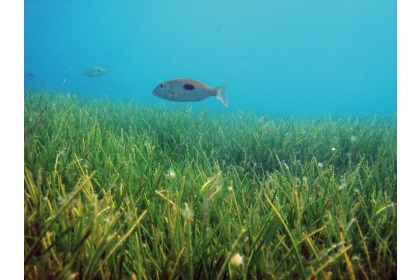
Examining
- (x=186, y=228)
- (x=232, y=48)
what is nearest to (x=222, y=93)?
(x=186, y=228)

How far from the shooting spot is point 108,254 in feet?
3.47

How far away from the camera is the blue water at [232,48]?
258 feet

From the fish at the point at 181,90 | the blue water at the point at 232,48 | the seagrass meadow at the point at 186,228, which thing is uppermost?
the blue water at the point at 232,48

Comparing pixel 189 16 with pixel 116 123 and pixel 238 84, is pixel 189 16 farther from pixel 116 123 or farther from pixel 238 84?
pixel 116 123

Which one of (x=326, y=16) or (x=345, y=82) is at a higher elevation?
(x=326, y=16)

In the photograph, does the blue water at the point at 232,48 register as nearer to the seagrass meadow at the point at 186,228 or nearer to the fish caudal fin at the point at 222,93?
the fish caudal fin at the point at 222,93

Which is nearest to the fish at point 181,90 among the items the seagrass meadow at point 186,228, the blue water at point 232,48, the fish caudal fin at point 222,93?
the fish caudal fin at point 222,93

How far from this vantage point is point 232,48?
114688mm

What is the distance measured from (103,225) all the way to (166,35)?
125 m

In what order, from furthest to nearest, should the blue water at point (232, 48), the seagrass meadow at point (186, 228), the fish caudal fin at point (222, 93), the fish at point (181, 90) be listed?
1. the blue water at point (232, 48)
2. the fish caudal fin at point (222, 93)
3. the fish at point (181, 90)
4. the seagrass meadow at point (186, 228)

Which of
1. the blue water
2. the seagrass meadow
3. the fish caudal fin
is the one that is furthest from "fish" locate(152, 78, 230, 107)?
the blue water

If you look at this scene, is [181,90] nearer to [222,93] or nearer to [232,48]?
[222,93]

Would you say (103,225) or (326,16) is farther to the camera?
(326,16)
